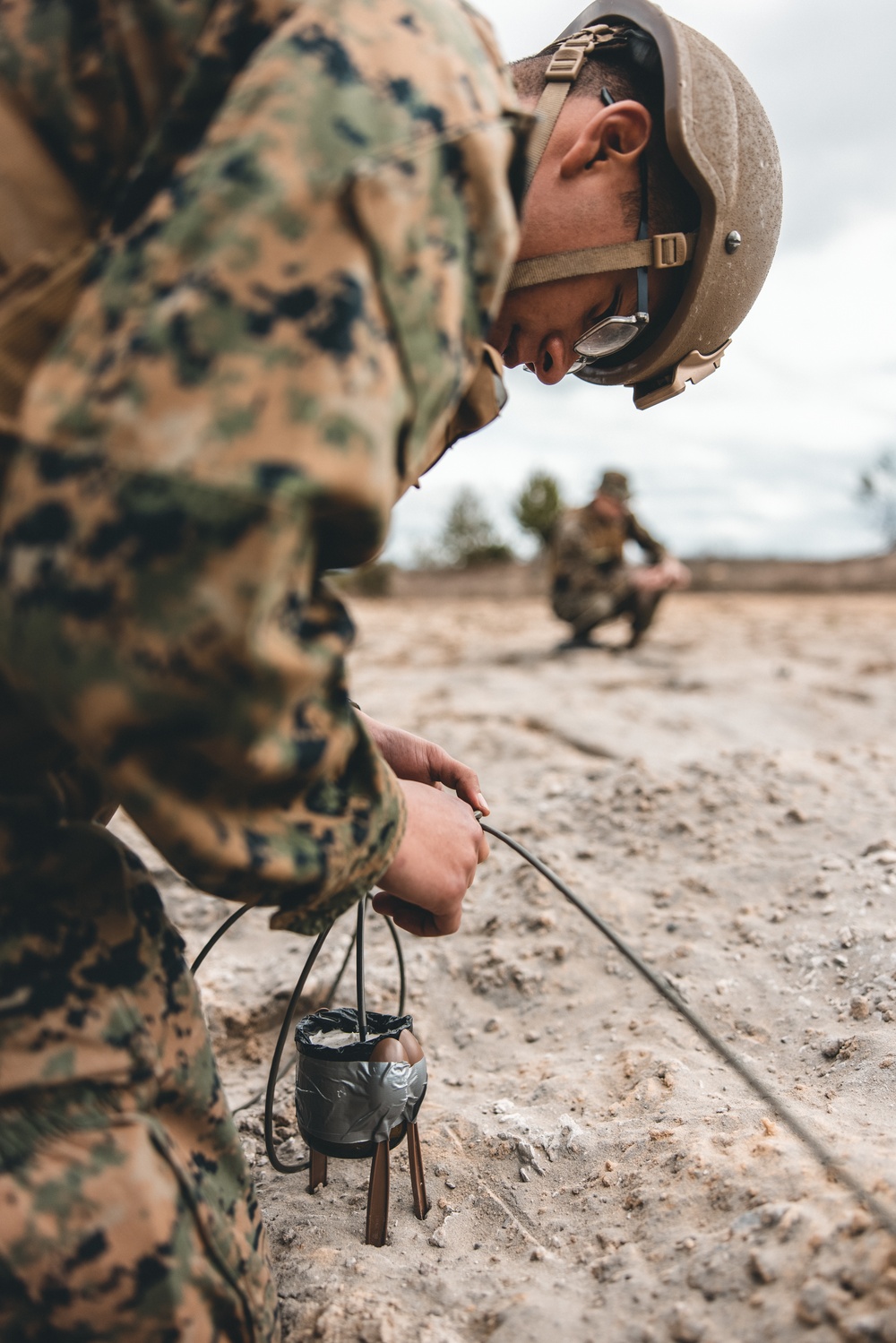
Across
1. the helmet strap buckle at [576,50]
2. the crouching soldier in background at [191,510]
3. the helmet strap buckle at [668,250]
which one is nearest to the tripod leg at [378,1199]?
the crouching soldier in background at [191,510]

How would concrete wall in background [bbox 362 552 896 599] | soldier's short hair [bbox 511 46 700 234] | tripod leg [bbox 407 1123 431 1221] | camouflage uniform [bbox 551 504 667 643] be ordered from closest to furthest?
1. soldier's short hair [bbox 511 46 700 234]
2. tripod leg [bbox 407 1123 431 1221]
3. camouflage uniform [bbox 551 504 667 643]
4. concrete wall in background [bbox 362 552 896 599]

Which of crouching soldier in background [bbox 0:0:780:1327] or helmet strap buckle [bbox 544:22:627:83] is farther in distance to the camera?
helmet strap buckle [bbox 544:22:627:83]

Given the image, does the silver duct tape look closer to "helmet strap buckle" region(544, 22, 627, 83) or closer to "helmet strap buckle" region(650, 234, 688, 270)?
"helmet strap buckle" region(650, 234, 688, 270)

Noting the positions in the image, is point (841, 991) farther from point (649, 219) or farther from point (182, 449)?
point (182, 449)

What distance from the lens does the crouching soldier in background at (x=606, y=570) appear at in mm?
7684

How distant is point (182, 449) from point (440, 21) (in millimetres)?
556

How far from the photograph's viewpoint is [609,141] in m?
1.38

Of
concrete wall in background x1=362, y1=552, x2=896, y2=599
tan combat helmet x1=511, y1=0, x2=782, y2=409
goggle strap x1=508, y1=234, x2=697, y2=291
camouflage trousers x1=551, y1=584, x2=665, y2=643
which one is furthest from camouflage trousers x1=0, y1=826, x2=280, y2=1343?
concrete wall in background x1=362, y1=552, x2=896, y2=599

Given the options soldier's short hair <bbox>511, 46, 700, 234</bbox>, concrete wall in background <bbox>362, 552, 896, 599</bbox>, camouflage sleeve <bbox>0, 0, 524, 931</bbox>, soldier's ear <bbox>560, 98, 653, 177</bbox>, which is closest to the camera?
camouflage sleeve <bbox>0, 0, 524, 931</bbox>

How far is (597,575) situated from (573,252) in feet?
21.0

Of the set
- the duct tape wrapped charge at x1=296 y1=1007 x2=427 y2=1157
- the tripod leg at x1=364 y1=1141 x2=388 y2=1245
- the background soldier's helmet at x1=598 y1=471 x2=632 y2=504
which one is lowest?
the background soldier's helmet at x1=598 y1=471 x2=632 y2=504

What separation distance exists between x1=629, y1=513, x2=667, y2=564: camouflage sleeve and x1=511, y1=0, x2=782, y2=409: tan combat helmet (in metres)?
6.26

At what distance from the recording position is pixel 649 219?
147cm

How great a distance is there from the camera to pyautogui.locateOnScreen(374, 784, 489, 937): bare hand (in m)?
→ 1.23
